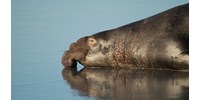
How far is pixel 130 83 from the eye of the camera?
6.80 m

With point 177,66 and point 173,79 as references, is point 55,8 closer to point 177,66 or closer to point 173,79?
point 177,66

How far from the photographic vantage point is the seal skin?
26.2 ft

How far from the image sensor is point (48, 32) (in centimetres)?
1143

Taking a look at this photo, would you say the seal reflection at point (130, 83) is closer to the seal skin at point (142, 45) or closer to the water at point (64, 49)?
the water at point (64, 49)

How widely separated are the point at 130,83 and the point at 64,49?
3737 millimetres

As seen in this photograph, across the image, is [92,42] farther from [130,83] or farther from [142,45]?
[130,83]

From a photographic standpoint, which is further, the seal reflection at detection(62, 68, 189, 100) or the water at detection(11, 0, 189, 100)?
the water at detection(11, 0, 189, 100)

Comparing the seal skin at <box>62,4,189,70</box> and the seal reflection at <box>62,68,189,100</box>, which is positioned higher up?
the seal skin at <box>62,4,189,70</box>

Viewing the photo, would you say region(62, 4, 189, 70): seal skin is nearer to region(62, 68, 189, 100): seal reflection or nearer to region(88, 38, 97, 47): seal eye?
region(88, 38, 97, 47): seal eye

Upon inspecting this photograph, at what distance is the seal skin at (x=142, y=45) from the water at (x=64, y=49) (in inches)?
8.6

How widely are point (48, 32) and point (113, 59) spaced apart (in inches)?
102

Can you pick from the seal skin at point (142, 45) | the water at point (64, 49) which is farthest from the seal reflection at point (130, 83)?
the seal skin at point (142, 45)

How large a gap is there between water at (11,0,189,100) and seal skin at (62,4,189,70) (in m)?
0.22

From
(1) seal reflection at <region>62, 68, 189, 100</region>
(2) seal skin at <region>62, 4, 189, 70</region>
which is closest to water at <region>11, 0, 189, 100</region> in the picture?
(1) seal reflection at <region>62, 68, 189, 100</region>
